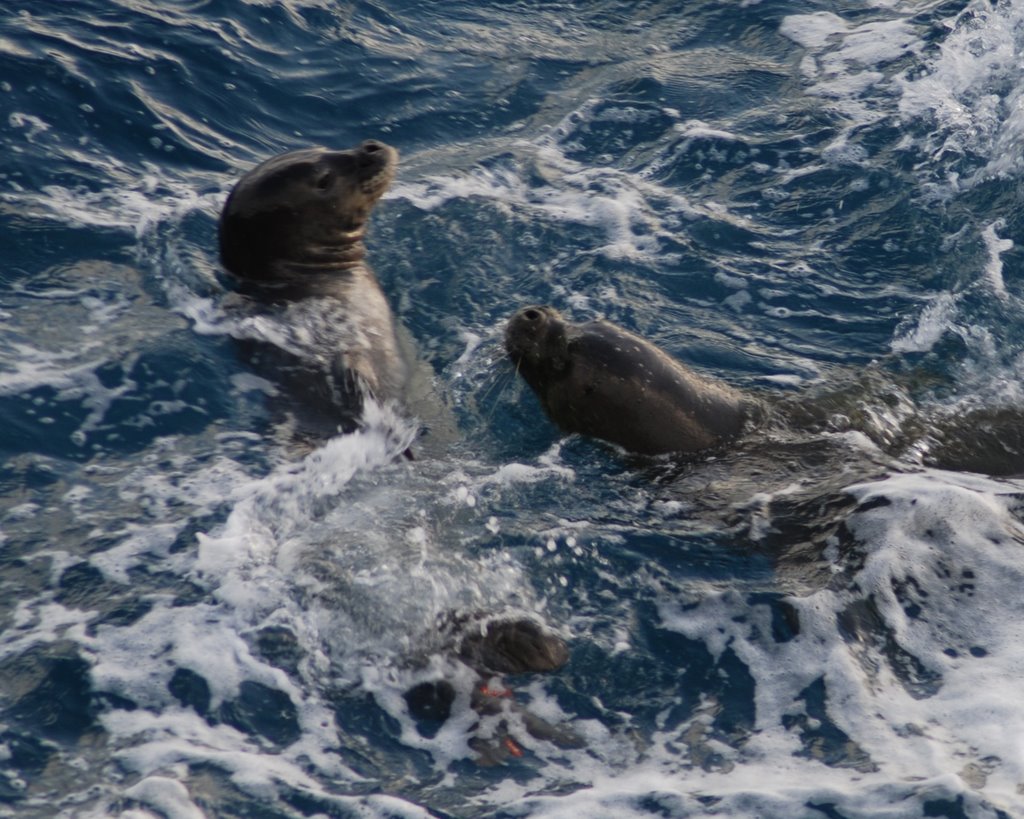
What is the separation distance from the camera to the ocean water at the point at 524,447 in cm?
439

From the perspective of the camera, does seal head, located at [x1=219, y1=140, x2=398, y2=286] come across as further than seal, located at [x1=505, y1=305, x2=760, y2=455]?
Yes

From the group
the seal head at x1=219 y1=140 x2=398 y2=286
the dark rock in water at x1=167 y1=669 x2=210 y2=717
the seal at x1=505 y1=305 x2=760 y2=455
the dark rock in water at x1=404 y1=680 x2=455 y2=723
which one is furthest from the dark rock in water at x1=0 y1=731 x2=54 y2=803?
the seal head at x1=219 y1=140 x2=398 y2=286

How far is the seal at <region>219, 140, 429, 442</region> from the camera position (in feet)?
21.8

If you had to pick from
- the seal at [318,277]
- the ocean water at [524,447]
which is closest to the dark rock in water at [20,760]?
the ocean water at [524,447]

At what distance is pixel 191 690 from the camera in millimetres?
4543

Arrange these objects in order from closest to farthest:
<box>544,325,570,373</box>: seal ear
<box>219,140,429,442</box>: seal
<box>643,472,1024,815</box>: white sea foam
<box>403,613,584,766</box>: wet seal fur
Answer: <box>643,472,1024,815</box>: white sea foam, <box>403,613,584,766</box>: wet seal fur, <box>544,325,570,373</box>: seal ear, <box>219,140,429,442</box>: seal

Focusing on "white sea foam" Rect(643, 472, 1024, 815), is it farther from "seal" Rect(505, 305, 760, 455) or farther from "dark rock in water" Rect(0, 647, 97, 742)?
"dark rock in water" Rect(0, 647, 97, 742)

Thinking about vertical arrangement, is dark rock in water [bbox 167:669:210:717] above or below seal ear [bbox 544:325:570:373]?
below

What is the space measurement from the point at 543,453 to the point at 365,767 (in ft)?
7.23

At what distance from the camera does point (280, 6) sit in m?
10.8

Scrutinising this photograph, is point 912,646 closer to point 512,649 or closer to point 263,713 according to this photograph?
point 512,649

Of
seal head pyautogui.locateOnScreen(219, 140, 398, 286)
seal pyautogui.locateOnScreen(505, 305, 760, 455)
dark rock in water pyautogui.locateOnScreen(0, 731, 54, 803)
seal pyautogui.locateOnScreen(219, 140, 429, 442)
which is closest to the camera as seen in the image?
dark rock in water pyautogui.locateOnScreen(0, 731, 54, 803)

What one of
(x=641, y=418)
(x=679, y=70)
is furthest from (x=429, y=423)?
(x=679, y=70)

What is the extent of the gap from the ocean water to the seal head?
13.9 inches
